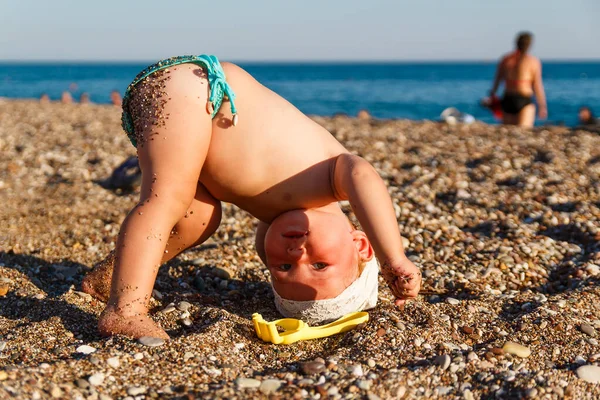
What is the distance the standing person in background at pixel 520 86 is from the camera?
1195 cm

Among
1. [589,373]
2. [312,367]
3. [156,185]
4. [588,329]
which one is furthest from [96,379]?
[588,329]

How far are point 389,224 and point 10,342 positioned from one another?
1716mm

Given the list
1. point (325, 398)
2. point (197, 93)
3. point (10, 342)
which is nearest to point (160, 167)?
point (197, 93)

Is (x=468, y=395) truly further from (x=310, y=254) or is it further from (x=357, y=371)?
(x=310, y=254)

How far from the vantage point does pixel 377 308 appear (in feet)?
11.3

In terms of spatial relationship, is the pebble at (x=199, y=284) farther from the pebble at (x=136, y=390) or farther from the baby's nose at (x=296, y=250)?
the pebble at (x=136, y=390)

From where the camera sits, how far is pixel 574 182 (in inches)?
245

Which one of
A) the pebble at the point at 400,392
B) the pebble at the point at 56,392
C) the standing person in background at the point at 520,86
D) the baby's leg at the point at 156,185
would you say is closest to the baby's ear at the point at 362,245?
the baby's leg at the point at 156,185

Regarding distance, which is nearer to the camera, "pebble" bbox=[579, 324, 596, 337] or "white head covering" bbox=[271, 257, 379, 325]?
"pebble" bbox=[579, 324, 596, 337]

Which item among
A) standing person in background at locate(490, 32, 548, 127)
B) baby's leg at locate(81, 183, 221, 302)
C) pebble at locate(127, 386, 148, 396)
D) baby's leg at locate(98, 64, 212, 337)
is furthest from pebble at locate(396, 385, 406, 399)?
standing person in background at locate(490, 32, 548, 127)

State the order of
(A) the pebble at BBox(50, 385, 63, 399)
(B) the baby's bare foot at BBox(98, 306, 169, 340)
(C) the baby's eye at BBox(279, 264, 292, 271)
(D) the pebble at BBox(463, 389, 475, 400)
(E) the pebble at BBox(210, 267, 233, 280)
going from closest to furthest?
(A) the pebble at BBox(50, 385, 63, 399) < (D) the pebble at BBox(463, 389, 475, 400) < (B) the baby's bare foot at BBox(98, 306, 169, 340) < (C) the baby's eye at BBox(279, 264, 292, 271) < (E) the pebble at BBox(210, 267, 233, 280)

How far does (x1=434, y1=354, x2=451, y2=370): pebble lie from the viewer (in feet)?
8.56

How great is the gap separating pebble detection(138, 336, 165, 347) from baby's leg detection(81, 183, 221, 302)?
2.72ft

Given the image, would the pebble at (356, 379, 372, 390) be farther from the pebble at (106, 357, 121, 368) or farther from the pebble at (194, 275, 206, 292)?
the pebble at (194, 275, 206, 292)
